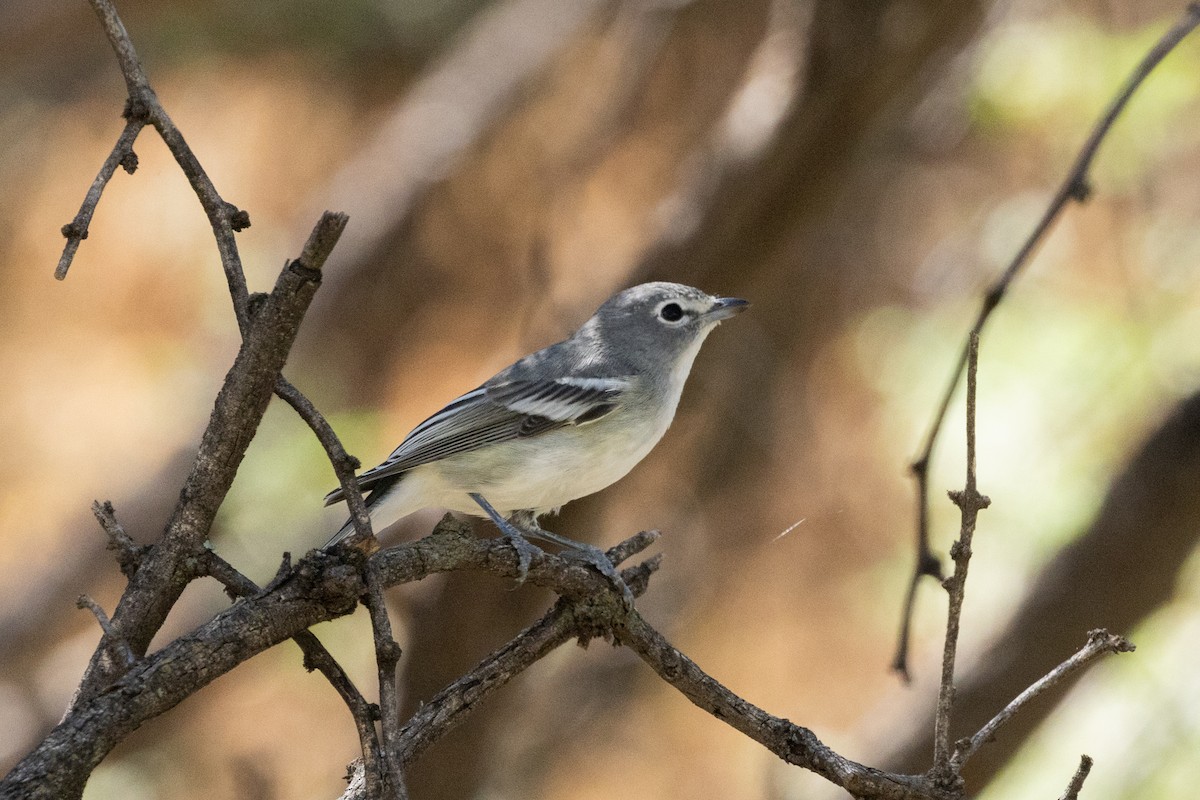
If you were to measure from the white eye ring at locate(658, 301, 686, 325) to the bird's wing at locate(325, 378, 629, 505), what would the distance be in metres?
0.50

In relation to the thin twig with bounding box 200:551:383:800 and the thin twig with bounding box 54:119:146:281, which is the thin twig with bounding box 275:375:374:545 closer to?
the thin twig with bounding box 200:551:383:800

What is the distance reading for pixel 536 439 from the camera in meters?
3.93

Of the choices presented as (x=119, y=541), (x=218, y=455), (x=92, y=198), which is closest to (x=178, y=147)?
(x=92, y=198)

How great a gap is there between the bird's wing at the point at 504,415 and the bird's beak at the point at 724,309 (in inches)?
24.0

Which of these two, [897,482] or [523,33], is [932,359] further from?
[523,33]

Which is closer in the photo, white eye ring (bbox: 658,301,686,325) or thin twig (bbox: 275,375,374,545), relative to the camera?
thin twig (bbox: 275,375,374,545)

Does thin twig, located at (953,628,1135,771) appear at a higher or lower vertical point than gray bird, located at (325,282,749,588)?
lower

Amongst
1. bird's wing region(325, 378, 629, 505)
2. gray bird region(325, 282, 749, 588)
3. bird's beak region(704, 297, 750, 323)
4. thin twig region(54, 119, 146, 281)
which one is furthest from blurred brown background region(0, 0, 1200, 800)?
thin twig region(54, 119, 146, 281)

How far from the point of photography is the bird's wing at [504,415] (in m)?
3.83

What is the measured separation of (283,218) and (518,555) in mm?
6701

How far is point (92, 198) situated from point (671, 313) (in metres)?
2.81

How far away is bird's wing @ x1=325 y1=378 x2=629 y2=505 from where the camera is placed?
383cm

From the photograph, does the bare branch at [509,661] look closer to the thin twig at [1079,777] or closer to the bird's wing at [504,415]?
the bird's wing at [504,415]

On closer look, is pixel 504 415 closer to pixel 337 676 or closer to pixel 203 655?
pixel 337 676
